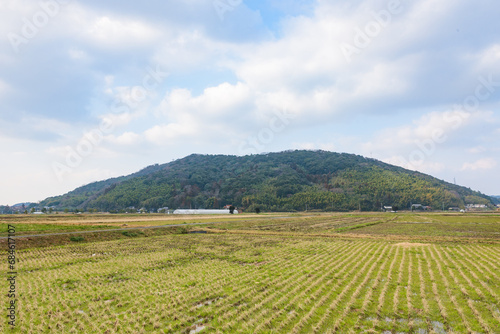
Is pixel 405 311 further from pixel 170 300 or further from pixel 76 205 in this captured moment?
pixel 76 205

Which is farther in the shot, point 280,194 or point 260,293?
point 280,194

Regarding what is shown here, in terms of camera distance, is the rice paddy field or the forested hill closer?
the rice paddy field

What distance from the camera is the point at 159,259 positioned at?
812 inches

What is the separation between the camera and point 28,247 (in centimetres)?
2694

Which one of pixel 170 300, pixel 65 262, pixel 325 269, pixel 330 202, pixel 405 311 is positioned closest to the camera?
pixel 405 311

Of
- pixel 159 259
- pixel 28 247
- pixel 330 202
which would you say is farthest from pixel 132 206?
pixel 159 259

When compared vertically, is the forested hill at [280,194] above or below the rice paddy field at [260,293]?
above

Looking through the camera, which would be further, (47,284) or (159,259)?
(159,259)

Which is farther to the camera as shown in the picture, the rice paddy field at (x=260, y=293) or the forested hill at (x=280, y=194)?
the forested hill at (x=280, y=194)

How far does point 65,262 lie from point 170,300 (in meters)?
12.7

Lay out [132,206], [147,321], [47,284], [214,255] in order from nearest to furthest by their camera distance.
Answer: [147,321], [47,284], [214,255], [132,206]

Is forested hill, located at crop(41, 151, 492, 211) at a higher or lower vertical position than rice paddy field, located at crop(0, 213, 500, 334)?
higher

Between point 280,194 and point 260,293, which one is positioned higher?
point 280,194

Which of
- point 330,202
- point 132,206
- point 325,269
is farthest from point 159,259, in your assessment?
point 132,206
